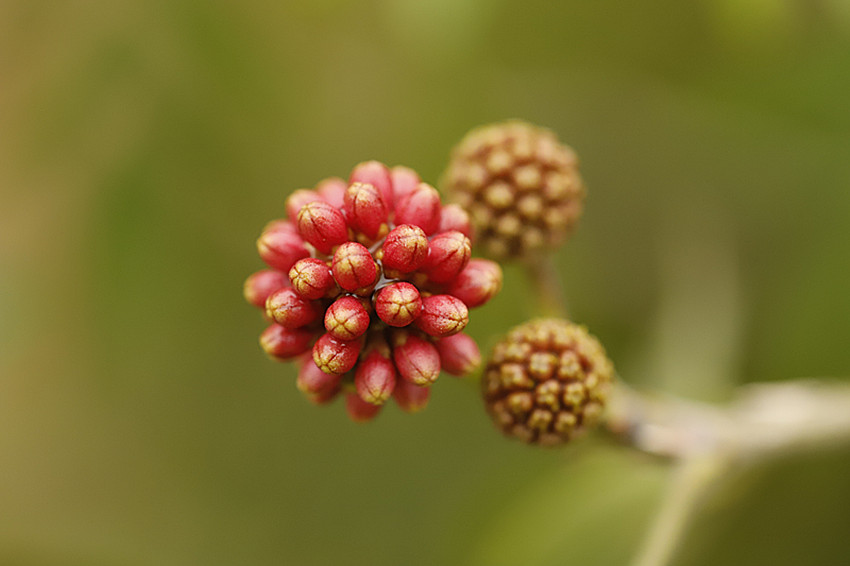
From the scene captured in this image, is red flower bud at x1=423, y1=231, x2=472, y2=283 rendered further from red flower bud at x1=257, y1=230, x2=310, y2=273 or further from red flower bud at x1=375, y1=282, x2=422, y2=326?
red flower bud at x1=257, y1=230, x2=310, y2=273

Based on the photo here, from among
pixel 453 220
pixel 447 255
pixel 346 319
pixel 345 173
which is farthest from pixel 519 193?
pixel 345 173

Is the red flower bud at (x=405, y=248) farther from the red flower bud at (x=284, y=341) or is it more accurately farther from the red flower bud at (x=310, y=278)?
the red flower bud at (x=284, y=341)

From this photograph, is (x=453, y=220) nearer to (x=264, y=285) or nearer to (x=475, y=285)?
(x=475, y=285)

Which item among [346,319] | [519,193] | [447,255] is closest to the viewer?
[346,319]

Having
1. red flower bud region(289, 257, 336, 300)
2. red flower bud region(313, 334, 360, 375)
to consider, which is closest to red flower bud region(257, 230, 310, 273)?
red flower bud region(289, 257, 336, 300)

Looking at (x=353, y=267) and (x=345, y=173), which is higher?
(x=345, y=173)

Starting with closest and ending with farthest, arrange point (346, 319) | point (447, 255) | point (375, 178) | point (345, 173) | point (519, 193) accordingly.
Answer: point (346, 319) < point (447, 255) < point (375, 178) < point (519, 193) < point (345, 173)

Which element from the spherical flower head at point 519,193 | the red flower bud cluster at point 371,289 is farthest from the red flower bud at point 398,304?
the spherical flower head at point 519,193
